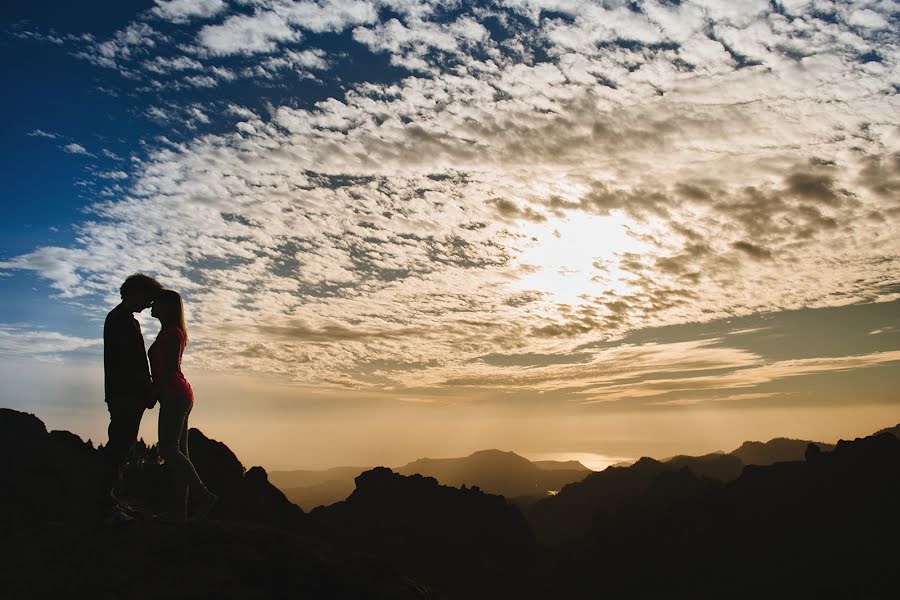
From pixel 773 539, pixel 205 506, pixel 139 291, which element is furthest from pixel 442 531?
pixel 139 291

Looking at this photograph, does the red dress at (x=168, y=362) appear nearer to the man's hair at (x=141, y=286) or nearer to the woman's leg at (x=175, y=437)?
the woman's leg at (x=175, y=437)

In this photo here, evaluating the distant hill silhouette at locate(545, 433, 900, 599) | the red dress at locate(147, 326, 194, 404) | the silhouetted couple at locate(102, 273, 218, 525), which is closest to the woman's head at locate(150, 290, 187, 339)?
the silhouetted couple at locate(102, 273, 218, 525)

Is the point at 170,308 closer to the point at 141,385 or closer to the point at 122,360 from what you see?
the point at 122,360

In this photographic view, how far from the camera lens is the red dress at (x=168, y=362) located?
355 inches

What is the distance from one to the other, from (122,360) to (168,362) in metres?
0.74

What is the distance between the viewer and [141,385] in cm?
905

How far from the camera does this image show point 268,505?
293ft

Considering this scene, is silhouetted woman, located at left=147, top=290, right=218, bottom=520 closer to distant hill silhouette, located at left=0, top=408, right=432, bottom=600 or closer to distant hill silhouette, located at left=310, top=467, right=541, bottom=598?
distant hill silhouette, located at left=0, top=408, right=432, bottom=600

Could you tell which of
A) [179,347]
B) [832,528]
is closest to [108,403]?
[179,347]

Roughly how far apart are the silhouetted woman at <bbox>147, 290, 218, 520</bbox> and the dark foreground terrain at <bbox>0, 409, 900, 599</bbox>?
60 centimetres

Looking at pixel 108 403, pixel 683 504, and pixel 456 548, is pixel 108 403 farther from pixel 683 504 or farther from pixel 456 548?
pixel 683 504

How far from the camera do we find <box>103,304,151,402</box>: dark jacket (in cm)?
894

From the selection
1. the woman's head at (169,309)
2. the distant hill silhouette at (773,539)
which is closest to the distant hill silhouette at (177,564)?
the woman's head at (169,309)

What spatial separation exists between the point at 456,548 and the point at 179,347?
155 meters
